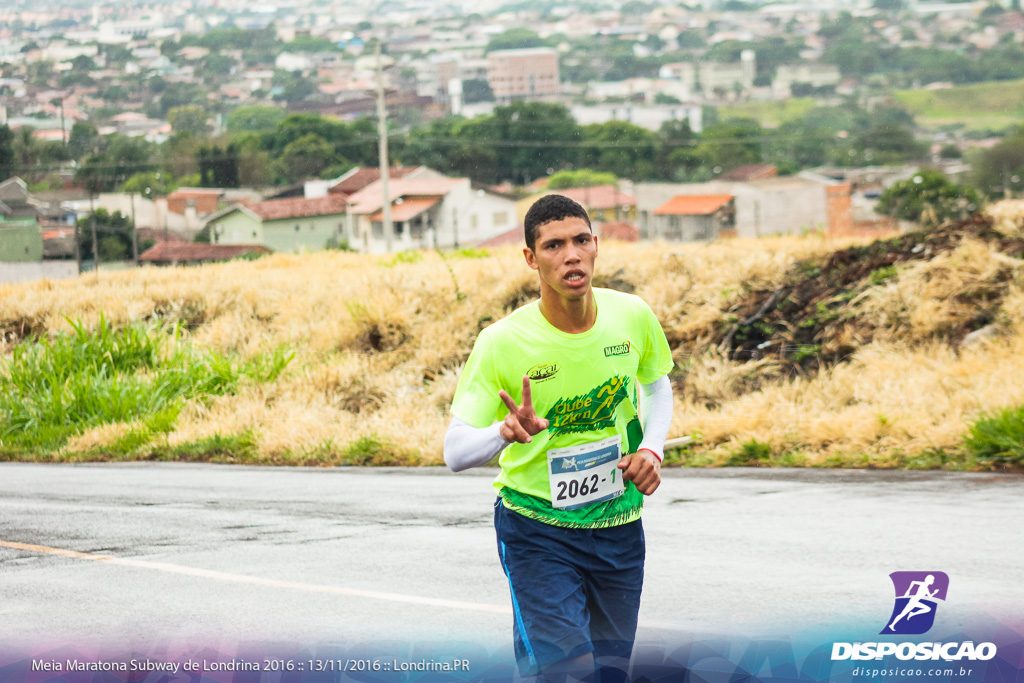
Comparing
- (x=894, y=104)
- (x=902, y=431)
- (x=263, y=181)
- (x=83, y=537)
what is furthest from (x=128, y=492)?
(x=894, y=104)

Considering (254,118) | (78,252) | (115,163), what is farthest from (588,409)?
(254,118)

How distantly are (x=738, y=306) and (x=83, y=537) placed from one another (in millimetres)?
9477

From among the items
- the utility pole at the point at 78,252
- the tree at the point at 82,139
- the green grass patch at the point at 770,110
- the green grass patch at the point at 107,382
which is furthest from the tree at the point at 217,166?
the green grass patch at the point at 770,110

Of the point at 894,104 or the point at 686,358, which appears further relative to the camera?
the point at 894,104

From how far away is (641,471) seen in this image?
11.8 feet

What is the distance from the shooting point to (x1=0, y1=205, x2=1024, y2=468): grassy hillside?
10781 mm

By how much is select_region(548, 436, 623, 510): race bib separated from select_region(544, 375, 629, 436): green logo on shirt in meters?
0.06

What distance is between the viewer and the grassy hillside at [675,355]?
1078 centimetres

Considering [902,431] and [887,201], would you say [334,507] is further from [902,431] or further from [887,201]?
[887,201]

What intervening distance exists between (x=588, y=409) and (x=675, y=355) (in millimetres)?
11724

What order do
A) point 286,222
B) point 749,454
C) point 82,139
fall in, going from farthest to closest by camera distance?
1. point 286,222
2. point 82,139
3. point 749,454

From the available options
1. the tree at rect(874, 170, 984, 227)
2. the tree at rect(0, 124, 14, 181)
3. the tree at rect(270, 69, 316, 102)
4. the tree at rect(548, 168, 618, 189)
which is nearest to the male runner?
the tree at rect(0, 124, 14, 181)

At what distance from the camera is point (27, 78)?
38688mm

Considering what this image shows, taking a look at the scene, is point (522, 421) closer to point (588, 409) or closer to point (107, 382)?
point (588, 409)
